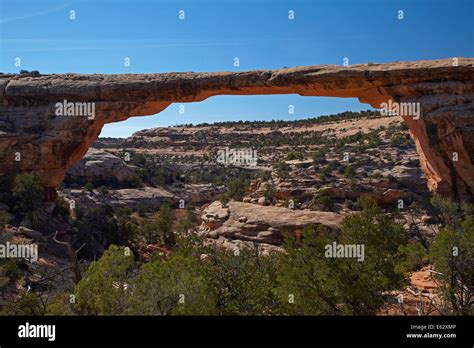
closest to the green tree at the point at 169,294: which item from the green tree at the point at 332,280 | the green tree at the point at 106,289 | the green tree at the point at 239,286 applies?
the green tree at the point at 106,289

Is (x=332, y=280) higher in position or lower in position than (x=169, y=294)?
lower

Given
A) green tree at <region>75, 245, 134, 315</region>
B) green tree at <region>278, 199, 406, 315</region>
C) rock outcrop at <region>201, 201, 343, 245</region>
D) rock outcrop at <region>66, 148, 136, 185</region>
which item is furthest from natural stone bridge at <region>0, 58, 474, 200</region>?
rock outcrop at <region>66, 148, 136, 185</region>

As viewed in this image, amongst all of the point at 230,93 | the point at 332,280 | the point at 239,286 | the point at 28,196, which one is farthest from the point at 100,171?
the point at 332,280

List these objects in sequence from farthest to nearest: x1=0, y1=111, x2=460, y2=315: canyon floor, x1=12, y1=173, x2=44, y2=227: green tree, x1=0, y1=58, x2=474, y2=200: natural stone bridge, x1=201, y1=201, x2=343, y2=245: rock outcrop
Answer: x1=201, y1=201, x2=343, y2=245: rock outcrop
x1=12, y1=173, x2=44, y2=227: green tree
x1=0, y1=111, x2=460, y2=315: canyon floor
x1=0, y1=58, x2=474, y2=200: natural stone bridge

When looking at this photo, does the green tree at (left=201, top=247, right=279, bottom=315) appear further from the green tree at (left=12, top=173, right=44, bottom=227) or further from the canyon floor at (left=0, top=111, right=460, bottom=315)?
the green tree at (left=12, top=173, right=44, bottom=227)

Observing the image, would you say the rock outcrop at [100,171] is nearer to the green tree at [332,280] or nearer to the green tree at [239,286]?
the green tree at [239,286]

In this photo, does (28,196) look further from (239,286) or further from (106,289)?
(239,286)

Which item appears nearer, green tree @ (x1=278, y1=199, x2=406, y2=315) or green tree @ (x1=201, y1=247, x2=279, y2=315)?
green tree @ (x1=201, y1=247, x2=279, y2=315)
